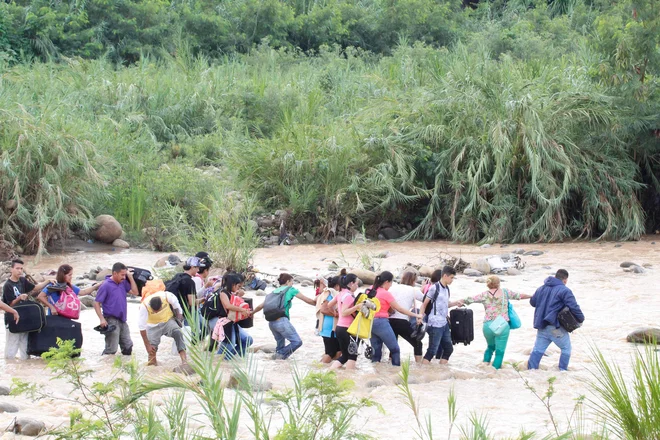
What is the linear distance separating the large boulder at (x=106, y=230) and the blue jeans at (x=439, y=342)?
35.4ft

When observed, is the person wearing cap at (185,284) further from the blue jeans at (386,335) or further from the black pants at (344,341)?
the blue jeans at (386,335)

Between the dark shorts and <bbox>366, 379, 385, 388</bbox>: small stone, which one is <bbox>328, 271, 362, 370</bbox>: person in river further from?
<bbox>366, 379, 385, 388</bbox>: small stone

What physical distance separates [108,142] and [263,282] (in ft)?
27.3

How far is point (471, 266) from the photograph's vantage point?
14.5 m

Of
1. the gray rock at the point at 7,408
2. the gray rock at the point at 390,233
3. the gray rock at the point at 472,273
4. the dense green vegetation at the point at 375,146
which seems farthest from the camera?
the gray rock at the point at 390,233

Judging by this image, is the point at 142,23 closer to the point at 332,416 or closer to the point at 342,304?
the point at 342,304

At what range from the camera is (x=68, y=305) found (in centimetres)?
852

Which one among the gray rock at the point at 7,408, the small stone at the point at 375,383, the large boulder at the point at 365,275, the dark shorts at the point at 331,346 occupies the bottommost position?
the small stone at the point at 375,383

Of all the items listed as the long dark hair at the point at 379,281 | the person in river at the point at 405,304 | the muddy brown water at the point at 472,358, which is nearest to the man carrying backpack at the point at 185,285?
the muddy brown water at the point at 472,358

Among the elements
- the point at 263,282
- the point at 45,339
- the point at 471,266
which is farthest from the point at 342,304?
the point at 471,266

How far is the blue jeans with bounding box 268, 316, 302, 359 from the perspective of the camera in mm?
8414

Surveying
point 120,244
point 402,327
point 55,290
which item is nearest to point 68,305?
point 55,290

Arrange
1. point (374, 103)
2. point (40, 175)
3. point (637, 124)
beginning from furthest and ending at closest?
point (374, 103)
point (637, 124)
point (40, 175)

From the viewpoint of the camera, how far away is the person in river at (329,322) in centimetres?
845
